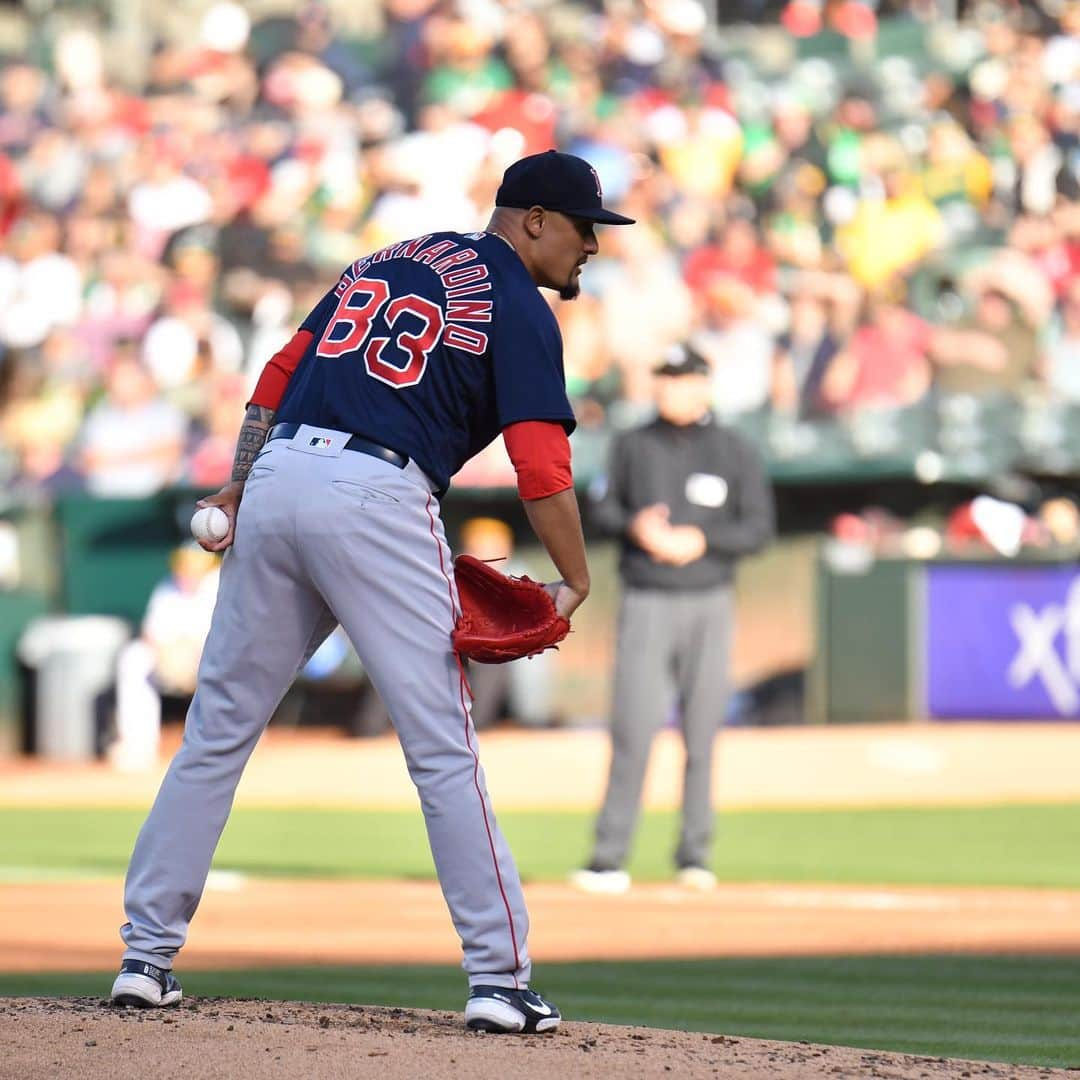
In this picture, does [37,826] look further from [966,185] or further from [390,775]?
[966,185]

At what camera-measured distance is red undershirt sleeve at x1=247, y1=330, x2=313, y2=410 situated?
4324mm

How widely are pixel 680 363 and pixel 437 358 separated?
13.2 feet

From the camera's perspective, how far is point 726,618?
7992 millimetres

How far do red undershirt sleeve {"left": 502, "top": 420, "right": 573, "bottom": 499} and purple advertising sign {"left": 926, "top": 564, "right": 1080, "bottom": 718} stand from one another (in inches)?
408

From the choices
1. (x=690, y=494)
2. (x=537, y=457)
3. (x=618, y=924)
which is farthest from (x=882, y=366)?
(x=537, y=457)

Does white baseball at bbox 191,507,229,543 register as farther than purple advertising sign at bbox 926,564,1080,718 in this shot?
No

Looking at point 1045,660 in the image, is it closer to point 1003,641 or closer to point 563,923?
point 1003,641

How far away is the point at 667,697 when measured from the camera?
7.88 metres

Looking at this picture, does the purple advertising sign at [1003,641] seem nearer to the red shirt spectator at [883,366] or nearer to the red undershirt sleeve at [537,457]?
Answer: the red shirt spectator at [883,366]

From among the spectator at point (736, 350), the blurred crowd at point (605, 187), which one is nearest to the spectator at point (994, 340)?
the blurred crowd at point (605, 187)

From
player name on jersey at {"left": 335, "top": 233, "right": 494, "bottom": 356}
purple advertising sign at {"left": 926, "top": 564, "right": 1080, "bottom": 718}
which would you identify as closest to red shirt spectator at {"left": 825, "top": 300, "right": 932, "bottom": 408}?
purple advertising sign at {"left": 926, "top": 564, "right": 1080, "bottom": 718}

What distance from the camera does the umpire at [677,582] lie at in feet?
25.4

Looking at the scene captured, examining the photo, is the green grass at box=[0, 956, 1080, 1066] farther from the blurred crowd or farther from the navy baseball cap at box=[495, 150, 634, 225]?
the blurred crowd

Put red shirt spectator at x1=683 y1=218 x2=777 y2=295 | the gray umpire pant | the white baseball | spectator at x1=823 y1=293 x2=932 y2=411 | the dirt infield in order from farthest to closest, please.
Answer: red shirt spectator at x1=683 y1=218 x2=777 y2=295
spectator at x1=823 y1=293 x2=932 y2=411
the gray umpire pant
the dirt infield
the white baseball
